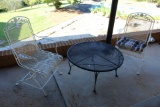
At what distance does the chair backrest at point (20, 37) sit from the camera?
6.96 ft

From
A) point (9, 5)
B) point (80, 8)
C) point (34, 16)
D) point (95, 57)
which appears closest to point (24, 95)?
point (95, 57)

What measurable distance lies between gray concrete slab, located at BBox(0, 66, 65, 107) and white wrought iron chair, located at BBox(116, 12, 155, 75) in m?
1.32

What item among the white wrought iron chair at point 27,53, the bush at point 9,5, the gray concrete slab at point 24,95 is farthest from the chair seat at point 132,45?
the bush at point 9,5

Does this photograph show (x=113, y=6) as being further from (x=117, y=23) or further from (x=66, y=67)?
(x=117, y=23)

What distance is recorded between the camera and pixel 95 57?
2.25 meters

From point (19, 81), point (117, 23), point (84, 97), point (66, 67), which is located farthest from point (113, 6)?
point (117, 23)

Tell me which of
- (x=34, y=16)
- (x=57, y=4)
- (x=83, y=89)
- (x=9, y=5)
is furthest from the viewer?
(x=57, y=4)

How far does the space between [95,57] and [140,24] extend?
1.30m

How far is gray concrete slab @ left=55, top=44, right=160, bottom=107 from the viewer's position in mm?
2057

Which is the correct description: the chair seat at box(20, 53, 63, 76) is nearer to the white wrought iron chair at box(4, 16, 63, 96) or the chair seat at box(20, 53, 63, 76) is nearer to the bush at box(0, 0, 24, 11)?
the white wrought iron chair at box(4, 16, 63, 96)

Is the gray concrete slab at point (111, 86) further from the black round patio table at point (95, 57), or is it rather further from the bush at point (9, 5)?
the bush at point (9, 5)

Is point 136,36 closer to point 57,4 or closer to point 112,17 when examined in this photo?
point 112,17

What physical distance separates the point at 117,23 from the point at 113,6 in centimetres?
409

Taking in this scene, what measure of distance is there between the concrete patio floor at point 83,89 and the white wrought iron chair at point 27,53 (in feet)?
0.48
